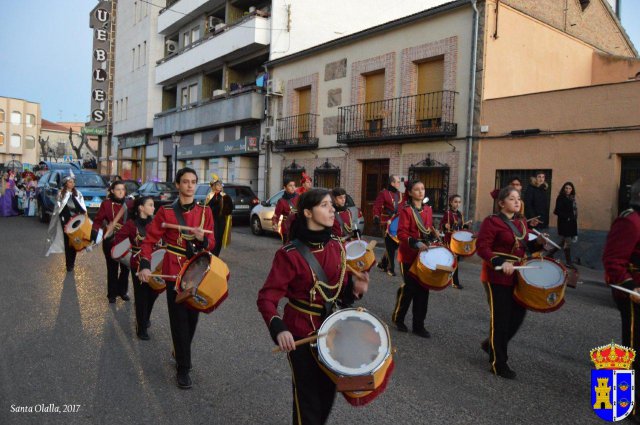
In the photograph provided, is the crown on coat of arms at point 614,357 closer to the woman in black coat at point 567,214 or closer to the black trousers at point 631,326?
the black trousers at point 631,326

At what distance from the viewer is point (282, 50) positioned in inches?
893

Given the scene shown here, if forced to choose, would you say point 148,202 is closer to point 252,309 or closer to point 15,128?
point 252,309

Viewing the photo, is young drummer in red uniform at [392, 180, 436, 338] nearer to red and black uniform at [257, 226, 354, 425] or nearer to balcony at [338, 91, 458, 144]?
red and black uniform at [257, 226, 354, 425]

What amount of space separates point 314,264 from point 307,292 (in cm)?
17

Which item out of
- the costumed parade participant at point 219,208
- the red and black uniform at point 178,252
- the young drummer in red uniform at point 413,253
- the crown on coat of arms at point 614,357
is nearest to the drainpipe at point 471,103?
the costumed parade participant at point 219,208

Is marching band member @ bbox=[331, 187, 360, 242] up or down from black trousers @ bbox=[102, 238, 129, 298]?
up

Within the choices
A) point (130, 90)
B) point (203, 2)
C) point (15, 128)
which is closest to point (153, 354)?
point (203, 2)

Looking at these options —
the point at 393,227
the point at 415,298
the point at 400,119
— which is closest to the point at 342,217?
the point at 393,227

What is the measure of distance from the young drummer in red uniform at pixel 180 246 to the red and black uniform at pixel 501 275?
2.61 m

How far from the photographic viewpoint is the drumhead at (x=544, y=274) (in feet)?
14.4

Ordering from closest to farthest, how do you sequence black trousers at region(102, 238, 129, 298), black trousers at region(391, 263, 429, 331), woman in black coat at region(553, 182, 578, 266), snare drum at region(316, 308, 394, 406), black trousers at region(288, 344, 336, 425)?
snare drum at region(316, 308, 394, 406) → black trousers at region(288, 344, 336, 425) → black trousers at region(391, 263, 429, 331) → black trousers at region(102, 238, 129, 298) → woman in black coat at region(553, 182, 578, 266)

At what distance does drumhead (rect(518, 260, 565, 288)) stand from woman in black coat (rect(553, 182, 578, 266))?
22.3 ft

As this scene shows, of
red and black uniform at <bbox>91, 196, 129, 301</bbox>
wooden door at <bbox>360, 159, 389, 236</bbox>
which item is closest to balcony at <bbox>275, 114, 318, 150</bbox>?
wooden door at <bbox>360, 159, 389, 236</bbox>

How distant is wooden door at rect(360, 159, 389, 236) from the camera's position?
56.5ft
